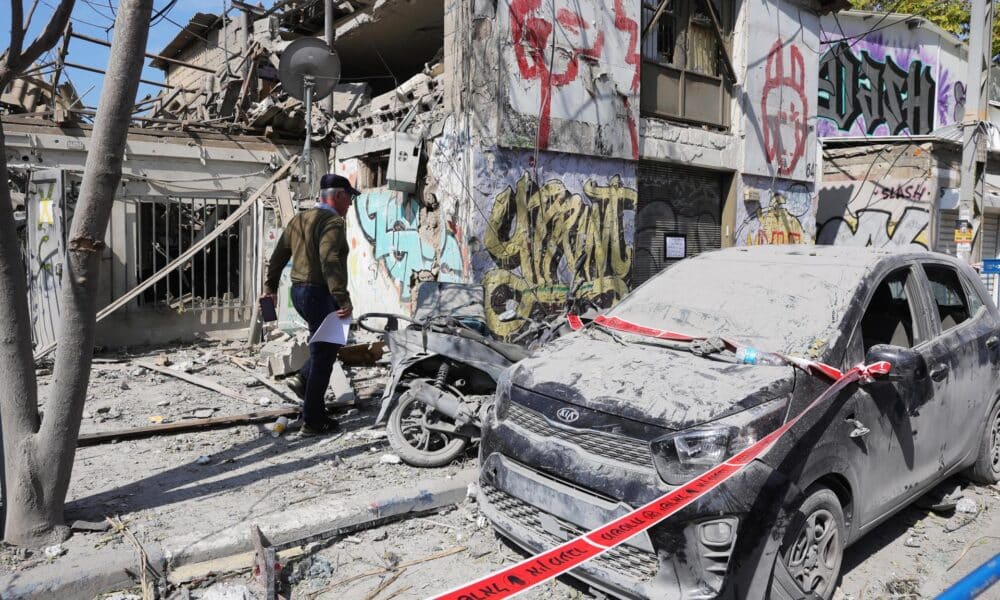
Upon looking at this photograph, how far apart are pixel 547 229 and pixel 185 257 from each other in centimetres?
460

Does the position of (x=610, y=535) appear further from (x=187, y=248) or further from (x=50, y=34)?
(x=187, y=248)

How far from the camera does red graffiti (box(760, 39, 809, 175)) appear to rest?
11.8 metres

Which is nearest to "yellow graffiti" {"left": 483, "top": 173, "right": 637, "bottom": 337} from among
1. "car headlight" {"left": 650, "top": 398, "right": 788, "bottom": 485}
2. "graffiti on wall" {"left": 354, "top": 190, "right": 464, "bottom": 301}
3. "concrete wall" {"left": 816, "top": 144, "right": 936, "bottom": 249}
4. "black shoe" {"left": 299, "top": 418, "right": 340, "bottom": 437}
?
"graffiti on wall" {"left": 354, "top": 190, "right": 464, "bottom": 301}

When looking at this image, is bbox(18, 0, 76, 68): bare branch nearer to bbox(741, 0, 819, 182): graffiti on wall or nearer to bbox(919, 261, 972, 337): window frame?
bbox(919, 261, 972, 337): window frame

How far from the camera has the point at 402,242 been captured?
9.20 meters

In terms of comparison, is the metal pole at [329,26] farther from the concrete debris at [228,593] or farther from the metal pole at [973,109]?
the metal pole at [973,109]

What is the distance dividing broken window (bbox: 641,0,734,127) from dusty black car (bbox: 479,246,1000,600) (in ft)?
22.6

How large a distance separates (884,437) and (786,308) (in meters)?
0.80

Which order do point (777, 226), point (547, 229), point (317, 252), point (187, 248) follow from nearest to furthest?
point (317, 252) → point (547, 229) → point (187, 248) → point (777, 226)

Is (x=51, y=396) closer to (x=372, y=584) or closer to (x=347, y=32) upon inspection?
(x=372, y=584)

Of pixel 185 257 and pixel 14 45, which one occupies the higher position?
pixel 14 45

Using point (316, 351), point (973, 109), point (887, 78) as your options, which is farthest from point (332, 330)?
point (887, 78)

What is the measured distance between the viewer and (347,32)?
1118 cm

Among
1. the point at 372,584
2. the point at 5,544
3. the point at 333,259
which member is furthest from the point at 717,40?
the point at 5,544
